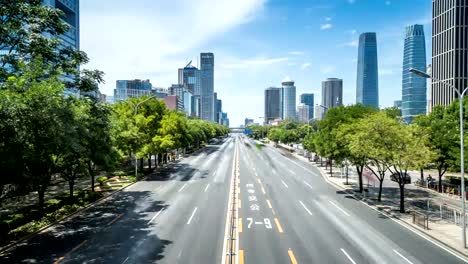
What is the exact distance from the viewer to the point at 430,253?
18891 mm

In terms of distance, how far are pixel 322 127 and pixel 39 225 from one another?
31.8m

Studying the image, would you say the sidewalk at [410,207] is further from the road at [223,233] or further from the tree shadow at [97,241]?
the tree shadow at [97,241]

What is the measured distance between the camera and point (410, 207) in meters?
30.7

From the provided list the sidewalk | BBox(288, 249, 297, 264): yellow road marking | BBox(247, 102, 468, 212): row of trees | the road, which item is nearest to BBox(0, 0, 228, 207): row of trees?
the road

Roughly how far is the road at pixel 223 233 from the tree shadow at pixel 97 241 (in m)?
0.05

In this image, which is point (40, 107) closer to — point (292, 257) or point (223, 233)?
point (223, 233)

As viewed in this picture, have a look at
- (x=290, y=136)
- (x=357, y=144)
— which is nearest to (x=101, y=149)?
(x=357, y=144)

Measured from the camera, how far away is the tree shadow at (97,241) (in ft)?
58.9

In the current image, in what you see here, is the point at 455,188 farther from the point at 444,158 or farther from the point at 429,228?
the point at 429,228

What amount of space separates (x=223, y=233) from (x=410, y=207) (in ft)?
59.4

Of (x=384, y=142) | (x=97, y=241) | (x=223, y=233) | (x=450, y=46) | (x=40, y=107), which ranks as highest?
(x=450, y=46)

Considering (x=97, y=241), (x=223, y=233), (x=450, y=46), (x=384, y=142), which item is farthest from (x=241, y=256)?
(x=450, y=46)

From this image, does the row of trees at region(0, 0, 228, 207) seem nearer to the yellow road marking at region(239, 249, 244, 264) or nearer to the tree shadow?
the tree shadow

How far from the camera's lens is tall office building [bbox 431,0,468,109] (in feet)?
389
